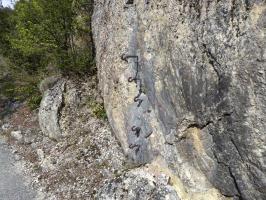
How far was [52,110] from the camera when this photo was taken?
1838 cm

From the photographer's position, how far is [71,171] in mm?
15773

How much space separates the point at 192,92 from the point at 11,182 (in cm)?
1040

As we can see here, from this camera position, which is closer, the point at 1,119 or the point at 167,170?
the point at 167,170

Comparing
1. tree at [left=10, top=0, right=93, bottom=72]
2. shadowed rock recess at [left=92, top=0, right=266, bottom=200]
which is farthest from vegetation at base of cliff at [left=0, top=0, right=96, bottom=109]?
shadowed rock recess at [left=92, top=0, right=266, bottom=200]

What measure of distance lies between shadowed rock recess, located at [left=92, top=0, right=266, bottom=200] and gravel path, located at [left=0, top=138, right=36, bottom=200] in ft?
14.3

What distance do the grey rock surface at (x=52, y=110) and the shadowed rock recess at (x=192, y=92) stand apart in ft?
Result: 13.9

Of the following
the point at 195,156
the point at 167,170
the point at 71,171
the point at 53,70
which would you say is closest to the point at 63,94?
the point at 53,70

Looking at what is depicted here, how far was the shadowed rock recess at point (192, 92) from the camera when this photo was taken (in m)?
8.28

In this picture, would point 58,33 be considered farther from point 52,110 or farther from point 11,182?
point 11,182

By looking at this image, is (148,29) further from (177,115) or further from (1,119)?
(1,119)

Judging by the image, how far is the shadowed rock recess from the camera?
8281mm

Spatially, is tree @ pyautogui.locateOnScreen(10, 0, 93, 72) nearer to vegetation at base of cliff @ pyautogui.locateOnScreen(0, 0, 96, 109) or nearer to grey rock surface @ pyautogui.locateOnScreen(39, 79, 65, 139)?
vegetation at base of cliff @ pyautogui.locateOnScreen(0, 0, 96, 109)

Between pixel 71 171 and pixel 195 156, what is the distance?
669 centimetres

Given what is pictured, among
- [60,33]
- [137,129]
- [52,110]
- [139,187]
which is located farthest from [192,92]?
[60,33]
